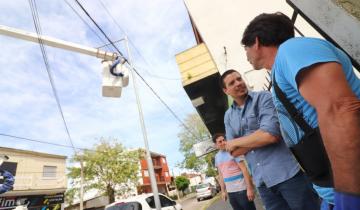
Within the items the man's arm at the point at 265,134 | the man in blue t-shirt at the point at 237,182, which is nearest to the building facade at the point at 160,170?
the man in blue t-shirt at the point at 237,182

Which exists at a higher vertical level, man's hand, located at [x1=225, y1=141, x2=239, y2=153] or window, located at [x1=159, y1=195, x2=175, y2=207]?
window, located at [x1=159, y1=195, x2=175, y2=207]

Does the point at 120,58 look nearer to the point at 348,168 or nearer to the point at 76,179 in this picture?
the point at 348,168

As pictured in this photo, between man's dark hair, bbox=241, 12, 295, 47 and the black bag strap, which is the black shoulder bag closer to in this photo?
the black bag strap

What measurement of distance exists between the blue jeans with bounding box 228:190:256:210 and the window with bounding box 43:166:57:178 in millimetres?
27315

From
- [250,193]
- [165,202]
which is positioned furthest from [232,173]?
[165,202]

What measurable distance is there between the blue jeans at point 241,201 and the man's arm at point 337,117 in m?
3.97

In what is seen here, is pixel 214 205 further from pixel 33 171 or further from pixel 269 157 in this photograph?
pixel 33 171

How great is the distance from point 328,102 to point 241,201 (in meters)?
4.12

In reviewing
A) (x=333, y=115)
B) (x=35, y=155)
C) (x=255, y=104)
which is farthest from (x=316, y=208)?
(x=35, y=155)

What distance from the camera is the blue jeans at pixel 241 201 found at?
4.53 meters

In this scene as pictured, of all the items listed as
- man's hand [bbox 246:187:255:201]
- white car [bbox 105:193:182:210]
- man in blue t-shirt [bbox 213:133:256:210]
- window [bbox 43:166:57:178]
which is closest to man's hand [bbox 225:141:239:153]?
man in blue t-shirt [bbox 213:133:256:210]

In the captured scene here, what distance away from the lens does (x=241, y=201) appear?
4637 millimetres

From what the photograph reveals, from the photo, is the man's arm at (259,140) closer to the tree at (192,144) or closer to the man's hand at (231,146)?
the man's hand at (231,146)

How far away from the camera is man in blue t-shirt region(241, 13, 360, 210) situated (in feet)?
2.72
